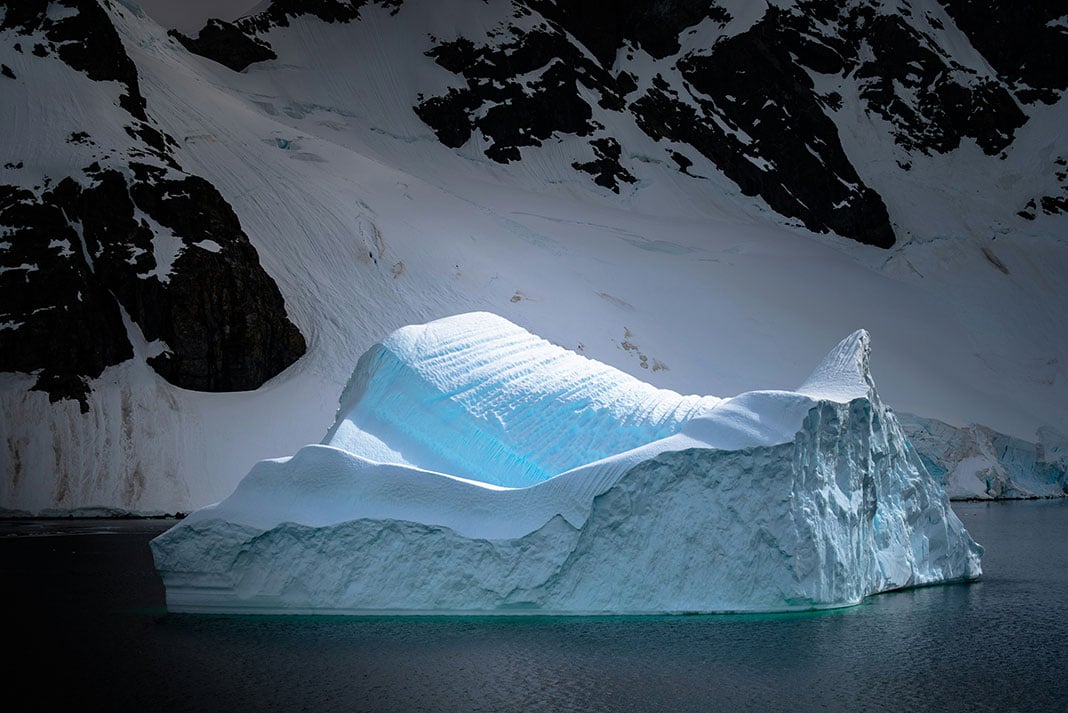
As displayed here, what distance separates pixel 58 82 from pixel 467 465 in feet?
82.9

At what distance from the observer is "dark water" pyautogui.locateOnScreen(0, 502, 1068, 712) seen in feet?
21.9

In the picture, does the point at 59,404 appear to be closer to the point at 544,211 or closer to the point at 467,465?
the point at 467,465

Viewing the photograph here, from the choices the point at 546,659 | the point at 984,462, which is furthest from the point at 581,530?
the point at 984,462

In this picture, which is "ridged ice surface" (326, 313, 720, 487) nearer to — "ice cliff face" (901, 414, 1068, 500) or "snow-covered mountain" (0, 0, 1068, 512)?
"snow-covered mountain" (0, 0, 1068, 512)

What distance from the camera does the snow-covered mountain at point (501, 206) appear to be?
25.2m

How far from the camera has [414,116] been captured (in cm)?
4666

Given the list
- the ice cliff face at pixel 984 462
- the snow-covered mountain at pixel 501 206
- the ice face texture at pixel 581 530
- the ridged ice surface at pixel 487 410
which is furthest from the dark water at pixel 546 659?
the ice cliff face at pixel 984 462

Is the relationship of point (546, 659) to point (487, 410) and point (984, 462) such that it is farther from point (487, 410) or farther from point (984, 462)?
point (984, 462)

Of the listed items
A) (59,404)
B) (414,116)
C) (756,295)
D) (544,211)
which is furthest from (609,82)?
(59,404)

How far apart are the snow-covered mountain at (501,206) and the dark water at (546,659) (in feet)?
44.9

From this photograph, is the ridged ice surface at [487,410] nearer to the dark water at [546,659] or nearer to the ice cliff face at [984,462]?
the dark water at [546,659]

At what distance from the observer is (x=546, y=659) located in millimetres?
7711

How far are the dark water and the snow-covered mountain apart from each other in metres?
13.7

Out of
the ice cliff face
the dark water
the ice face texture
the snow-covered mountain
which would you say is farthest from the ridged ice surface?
the ice cliff face
